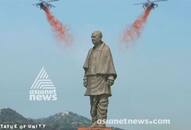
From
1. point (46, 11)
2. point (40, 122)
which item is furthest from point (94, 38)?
point (46, 11)

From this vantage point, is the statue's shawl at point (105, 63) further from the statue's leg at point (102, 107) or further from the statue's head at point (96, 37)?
the statue's leg at point (102, 107)

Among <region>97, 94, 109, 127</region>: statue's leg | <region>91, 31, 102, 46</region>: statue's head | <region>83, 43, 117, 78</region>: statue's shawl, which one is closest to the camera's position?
<region>97, 94, 109, 127</region>: statue's leg

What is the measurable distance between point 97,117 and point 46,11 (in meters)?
25.3

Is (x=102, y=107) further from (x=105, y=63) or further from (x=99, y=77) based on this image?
(x=105, y=63)

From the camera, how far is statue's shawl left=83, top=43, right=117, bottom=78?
64.3 ft

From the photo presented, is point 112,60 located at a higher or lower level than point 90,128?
Result: higher

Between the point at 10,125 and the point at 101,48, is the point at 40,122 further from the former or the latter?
the point at 101,48

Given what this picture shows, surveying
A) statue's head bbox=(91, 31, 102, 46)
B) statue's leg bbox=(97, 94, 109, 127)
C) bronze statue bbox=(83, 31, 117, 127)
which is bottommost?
statue's leg bbox=(97, 94, 109, 127)

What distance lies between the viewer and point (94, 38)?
19.8 meters

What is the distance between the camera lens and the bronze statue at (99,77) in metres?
19.5

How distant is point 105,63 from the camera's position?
64.6ft

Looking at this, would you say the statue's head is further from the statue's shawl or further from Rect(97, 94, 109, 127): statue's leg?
Rect(97, 94, 109, 127): statue's leg

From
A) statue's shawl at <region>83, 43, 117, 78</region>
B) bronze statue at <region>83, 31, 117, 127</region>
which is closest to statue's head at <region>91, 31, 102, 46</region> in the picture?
bronze statue at <region>83, 31, 117, 127</region>

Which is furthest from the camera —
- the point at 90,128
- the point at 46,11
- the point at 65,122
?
the point at 46,11
